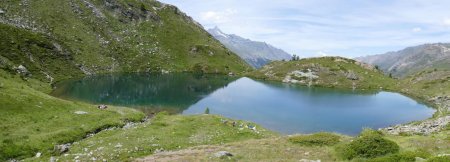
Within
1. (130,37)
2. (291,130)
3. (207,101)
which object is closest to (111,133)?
(291,130)

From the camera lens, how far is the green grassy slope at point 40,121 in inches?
1564

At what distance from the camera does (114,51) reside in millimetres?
179000

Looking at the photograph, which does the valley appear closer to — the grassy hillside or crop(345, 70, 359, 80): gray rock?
the grassy hillside

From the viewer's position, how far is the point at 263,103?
108m

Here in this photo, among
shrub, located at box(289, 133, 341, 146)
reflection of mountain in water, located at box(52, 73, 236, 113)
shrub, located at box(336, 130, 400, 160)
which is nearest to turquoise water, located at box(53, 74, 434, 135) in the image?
reflection of mountain in water, located at box(52, 73, 236, 113)

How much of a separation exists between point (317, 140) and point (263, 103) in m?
70.0

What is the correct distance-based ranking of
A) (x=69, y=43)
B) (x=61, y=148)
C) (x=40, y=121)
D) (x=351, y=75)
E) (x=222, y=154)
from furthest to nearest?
(x=351, y=75)
(x=69, y=43)
(x=40, y=121)
(x=61, y=148)
(x=222, y=154)

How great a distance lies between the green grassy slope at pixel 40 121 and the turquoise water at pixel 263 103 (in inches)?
914

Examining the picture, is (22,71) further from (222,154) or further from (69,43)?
(222,154)

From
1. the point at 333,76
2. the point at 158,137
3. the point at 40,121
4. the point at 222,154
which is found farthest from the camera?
the point at 333,76

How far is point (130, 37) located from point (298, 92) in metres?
94.0

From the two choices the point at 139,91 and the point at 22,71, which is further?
the point at 139,91

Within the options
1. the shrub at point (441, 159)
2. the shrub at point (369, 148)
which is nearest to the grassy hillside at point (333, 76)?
the shrub at point (369, 148)

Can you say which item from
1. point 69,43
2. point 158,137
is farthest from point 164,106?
point 69,43
